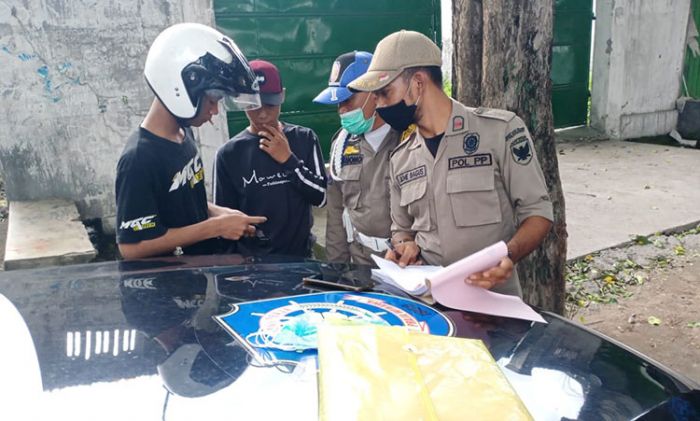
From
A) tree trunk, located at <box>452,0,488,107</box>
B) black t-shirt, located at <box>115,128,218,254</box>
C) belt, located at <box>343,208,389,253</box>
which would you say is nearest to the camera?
Answer: black t-shirt, located at <box>115,128,218,254</box>

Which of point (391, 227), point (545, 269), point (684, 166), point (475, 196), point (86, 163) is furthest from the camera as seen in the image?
point (684, 166)

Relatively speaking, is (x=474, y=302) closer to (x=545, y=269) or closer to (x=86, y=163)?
(x=545, y=269)

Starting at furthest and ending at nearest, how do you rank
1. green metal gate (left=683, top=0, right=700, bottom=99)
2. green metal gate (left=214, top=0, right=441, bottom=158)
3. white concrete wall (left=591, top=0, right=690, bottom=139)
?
green metal gate (left=683, top=0, right=700, bottom=99) → white concrete wall (left=591, top=0, right=690, bottom=139) → green metal gate (left=214, top=0, right=441, bottom=158)

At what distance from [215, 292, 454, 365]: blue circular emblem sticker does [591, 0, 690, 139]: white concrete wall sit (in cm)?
855

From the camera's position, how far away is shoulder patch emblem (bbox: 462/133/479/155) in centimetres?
225

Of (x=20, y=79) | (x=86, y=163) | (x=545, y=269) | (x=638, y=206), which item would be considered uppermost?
(x=20, y=79)

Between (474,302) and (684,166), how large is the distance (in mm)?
7271

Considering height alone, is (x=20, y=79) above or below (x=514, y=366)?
above

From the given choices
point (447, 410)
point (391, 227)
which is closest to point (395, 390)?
point (447, 410)

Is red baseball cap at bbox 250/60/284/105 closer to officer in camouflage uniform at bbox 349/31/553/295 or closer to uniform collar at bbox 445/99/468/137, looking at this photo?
officer in camouflage uniform at bbox 349/31/553/295

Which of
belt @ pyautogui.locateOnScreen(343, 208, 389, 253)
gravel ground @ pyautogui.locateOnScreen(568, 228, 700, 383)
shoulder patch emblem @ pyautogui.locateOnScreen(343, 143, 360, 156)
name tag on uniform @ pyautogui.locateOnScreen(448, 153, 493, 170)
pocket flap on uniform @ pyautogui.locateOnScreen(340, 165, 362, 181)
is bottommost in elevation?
gravel ground @ pyautogui.locateOnScreen(568, 228, 700, 383)

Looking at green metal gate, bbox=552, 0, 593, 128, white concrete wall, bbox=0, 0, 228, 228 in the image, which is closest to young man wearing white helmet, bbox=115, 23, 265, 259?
white concrete wall, bbox=0, 0, 228, 228

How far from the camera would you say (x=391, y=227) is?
2658mm

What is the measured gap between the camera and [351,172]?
288 cm
